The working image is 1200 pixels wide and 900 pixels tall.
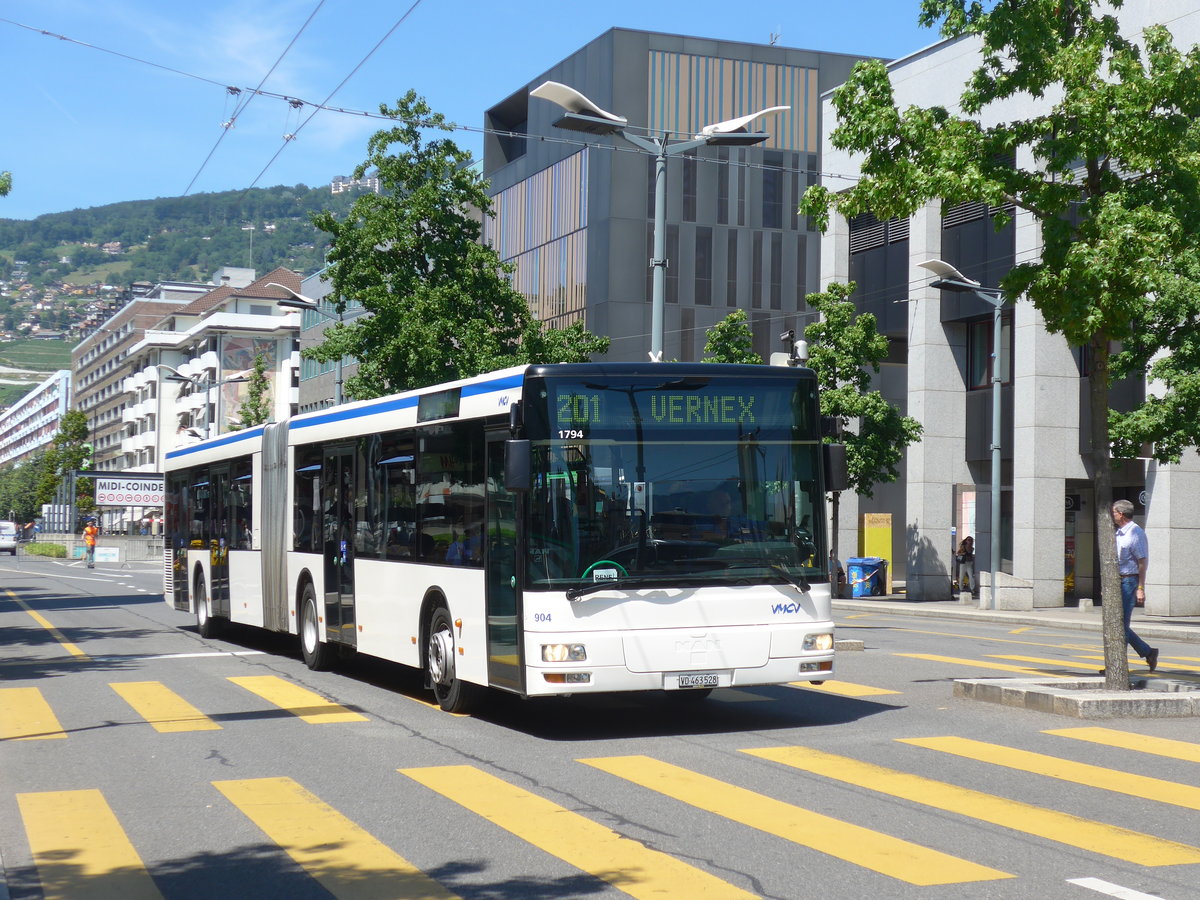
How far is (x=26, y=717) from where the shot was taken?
1281cm

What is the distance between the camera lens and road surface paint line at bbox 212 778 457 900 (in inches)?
259

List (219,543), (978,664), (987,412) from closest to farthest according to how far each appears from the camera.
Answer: (978,664) → (219,543) → (987,412)

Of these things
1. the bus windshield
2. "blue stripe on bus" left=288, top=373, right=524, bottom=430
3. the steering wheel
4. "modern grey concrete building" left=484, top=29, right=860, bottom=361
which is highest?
"modern grey concrete building" left=484, top=29, right=860, bottom=361

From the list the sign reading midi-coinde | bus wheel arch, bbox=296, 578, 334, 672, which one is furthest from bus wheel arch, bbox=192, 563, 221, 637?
the sign reading midi-coinde

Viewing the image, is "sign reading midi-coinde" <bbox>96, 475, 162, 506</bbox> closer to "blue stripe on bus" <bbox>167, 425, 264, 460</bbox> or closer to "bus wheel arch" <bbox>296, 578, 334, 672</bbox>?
"blue stripe on bus" <bbox>167, 425, 264, 460</bbox>

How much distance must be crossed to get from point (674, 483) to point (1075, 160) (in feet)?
17.6

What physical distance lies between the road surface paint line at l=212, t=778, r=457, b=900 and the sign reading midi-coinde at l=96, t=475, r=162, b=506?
66544mm

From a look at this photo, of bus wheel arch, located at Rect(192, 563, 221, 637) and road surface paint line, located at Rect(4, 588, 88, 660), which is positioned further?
bus wheel arch, located at Rect(192, 563, 221, 637)

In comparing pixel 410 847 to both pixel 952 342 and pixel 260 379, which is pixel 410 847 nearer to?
pixel 952 342

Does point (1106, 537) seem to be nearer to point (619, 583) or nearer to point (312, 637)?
point (619, 583)

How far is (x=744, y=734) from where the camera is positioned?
1152cm

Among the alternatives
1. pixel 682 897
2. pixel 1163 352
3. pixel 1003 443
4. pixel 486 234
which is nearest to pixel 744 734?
pixel 682 897

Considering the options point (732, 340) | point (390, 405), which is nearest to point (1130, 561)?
point (390, 405)

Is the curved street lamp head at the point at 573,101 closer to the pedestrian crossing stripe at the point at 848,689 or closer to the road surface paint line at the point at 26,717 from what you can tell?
the pedestrian crossing stripe at the point at 848,689
